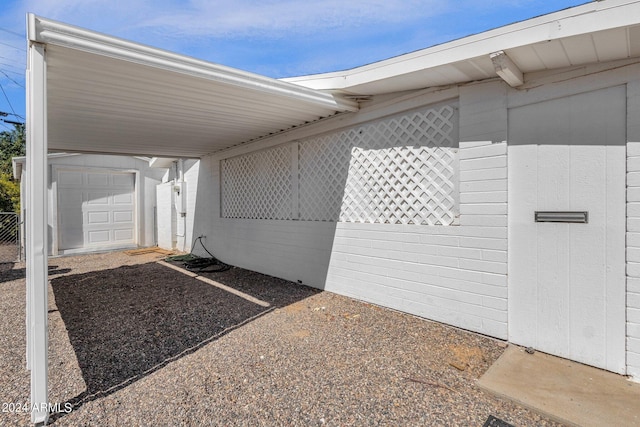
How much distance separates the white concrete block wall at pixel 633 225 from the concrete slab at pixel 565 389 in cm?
28

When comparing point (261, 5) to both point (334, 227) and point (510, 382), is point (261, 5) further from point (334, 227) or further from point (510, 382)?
point (510, 382)

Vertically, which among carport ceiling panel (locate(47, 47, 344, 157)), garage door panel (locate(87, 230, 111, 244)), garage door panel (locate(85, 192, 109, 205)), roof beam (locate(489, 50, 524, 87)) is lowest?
garage door panel (locate(87, 230, 111, 244))

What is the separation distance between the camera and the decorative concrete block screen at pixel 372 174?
3.67 metres

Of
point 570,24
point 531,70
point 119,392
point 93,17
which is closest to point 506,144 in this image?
point 531,70

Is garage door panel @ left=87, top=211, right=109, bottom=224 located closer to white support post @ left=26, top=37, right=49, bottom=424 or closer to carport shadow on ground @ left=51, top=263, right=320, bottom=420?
carport shadow on ground @ left=51, top=263, right=320, bottom=420

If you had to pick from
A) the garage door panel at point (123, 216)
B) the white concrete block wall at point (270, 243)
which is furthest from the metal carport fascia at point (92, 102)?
the garage door panel at point (123, 216)

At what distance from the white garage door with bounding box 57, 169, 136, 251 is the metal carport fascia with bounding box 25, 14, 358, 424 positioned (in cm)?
428

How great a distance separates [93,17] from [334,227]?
5954 mm

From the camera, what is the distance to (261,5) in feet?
17.1

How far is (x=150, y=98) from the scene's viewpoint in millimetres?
3779

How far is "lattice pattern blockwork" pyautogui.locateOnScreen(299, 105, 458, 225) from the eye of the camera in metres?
3.65

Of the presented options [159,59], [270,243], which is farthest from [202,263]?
[159,59]

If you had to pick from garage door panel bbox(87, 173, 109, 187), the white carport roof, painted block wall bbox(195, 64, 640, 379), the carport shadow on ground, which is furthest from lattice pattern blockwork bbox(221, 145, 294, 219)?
garage door panel bbox(87, 173, 109, 187)

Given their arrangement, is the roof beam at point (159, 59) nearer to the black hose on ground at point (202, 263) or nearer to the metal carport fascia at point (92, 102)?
the metal carport fascia at point (92, 102)
